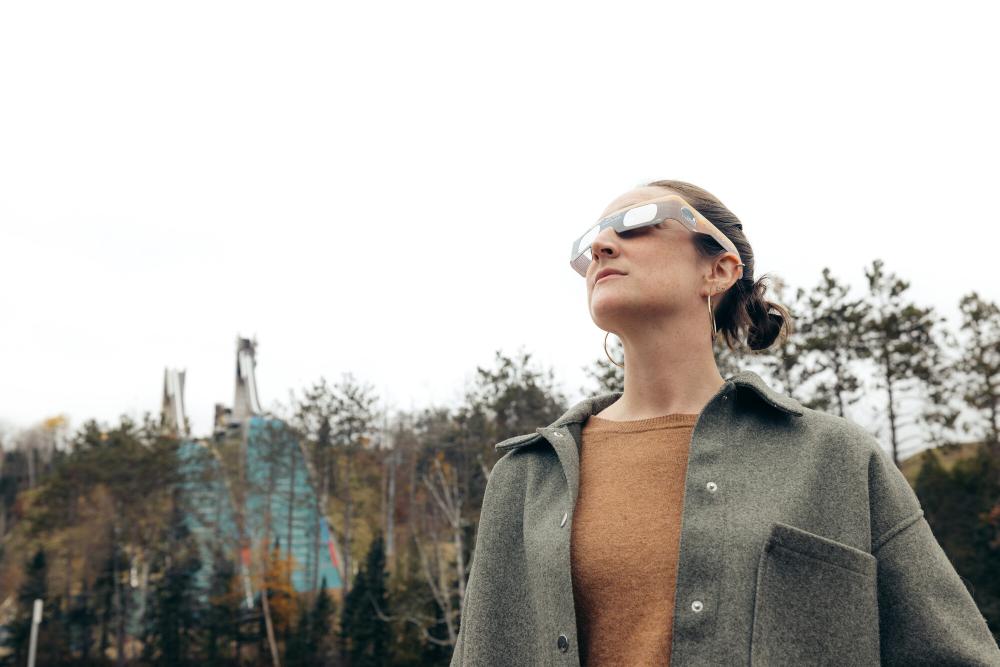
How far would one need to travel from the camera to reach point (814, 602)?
1746 millimetres

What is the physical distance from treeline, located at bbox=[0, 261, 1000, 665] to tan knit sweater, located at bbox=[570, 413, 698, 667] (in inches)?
653

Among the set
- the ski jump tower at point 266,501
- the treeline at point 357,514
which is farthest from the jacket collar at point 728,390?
the ski jump tower at point 266,501

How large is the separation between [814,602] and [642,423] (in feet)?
2.04

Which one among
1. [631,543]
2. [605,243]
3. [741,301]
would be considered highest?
[605,243]

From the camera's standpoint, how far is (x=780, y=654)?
170 centimetres

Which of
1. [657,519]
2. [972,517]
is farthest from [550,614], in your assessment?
[972,517]

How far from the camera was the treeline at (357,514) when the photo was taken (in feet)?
70.2

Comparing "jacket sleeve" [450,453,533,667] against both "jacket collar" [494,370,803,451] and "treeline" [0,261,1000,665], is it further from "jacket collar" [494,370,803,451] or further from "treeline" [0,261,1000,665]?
"treeline" [0,261,1000,665]

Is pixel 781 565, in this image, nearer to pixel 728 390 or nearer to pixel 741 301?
pixel 728 390

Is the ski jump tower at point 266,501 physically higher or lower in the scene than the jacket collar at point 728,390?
higher

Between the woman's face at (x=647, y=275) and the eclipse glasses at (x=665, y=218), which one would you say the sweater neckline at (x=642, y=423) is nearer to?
the woman's face at (x=647, y=275)

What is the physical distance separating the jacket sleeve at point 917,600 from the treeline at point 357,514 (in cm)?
1691

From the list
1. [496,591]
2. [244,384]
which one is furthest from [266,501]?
[496,591]

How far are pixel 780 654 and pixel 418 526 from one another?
34197 mm
